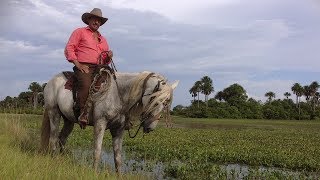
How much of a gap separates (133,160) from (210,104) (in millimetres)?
63338

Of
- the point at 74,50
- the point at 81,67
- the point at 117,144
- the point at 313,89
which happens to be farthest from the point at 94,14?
the point at 313,89

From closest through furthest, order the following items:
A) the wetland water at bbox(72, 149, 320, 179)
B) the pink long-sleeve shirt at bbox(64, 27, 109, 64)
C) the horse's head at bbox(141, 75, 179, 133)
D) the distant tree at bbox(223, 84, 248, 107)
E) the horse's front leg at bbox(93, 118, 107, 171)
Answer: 1. the horse's head at bbox(141, 75, 179, 133)
2. the horse's front leg at bbox(93, 118, 107, 171)
3. the pink long-sleeve shirt at bbox(64, 27, 109, 64)
4. the wetland water at bbox(72, 149, 320, 179)
5. the distant tree at bbox(223, 84, 248, 107)

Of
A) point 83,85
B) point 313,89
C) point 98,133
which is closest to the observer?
point 98,133

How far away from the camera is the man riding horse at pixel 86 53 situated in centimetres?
698

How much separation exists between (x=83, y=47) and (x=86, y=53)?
0.13m

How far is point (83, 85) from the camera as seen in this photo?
698 cm

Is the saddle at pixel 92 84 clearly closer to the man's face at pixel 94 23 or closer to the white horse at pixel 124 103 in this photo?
the white horse at pixel 124 103

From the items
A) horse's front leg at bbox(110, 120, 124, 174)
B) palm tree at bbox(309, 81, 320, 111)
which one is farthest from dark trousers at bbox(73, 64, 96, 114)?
palm tree at bbox(309, 81, 320, 111)

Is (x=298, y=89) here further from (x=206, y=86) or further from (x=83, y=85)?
(x=83, y=85)

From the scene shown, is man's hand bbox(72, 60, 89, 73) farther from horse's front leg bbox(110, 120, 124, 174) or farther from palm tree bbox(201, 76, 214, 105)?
palm tree bbox(201, 76, 214, 105)

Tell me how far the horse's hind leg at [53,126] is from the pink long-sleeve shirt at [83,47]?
135cm

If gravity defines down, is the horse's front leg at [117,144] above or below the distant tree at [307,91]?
below

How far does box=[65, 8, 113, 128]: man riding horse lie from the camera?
22.9 ft

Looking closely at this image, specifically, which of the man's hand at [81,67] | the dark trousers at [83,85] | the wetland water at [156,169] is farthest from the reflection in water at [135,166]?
the man's hand at [81,67]
